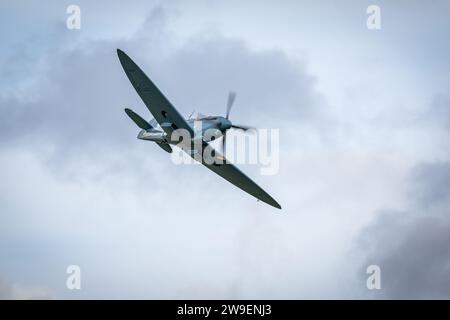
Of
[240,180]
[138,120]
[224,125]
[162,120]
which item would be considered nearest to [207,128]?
[224,125]

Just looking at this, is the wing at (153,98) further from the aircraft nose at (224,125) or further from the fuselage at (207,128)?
the aircraft nose at (224,125)

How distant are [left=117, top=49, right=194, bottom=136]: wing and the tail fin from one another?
1.39m

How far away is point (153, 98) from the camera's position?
33.9 metres

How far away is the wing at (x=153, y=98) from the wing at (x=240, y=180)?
4.85m

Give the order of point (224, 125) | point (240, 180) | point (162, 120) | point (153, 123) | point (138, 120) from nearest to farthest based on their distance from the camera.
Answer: point (162, 120) < point (224, 125) < point (138, 120) < point (153, 123) < point (240, 180)

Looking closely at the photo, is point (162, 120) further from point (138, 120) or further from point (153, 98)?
point (138, 120)

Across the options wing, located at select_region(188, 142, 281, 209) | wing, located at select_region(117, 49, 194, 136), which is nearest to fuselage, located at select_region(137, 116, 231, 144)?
wing, located at select_region(117, 49, 194, 136)

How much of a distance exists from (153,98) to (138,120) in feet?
8.98

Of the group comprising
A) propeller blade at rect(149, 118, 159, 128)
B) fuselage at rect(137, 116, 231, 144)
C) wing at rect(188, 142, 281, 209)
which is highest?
propeller blade at rect(149, 118, 159, 128)

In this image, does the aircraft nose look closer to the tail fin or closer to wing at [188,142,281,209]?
wing at [188,142,281,209]

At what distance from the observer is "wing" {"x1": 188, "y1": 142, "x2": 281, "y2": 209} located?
38969 millimetres
